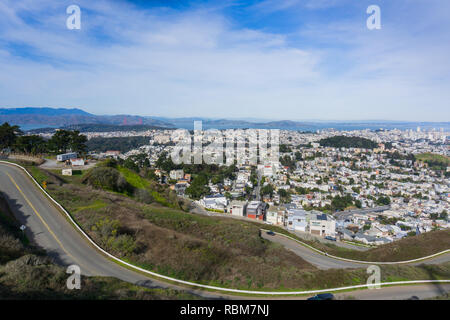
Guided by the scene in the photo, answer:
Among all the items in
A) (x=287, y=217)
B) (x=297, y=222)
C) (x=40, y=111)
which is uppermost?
(x=40, y=111)

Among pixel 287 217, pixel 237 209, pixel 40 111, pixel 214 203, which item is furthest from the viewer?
pixel 40 111

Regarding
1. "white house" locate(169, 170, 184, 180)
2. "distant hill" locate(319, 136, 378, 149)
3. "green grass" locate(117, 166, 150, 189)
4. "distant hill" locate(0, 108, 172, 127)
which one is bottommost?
"white house" locate(169, 170, 184, 180)

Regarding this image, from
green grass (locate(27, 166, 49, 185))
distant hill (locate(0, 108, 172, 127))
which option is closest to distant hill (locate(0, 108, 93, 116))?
distant hill (locate(0, 108, 172, 127))

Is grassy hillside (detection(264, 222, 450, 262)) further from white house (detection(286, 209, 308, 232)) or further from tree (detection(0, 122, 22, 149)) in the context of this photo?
tree (detection(0, 122, 22, 149))

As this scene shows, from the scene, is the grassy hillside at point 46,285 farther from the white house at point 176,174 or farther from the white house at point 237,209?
the white house at point 176,174

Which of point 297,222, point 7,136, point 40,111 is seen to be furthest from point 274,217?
point 40,111

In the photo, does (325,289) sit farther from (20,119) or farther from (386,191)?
(20,119)

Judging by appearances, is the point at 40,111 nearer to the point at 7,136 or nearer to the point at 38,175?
the point at 7,136

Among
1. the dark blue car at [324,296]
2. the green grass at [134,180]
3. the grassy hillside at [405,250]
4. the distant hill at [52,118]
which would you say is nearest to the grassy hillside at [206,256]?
the dark blue car at [324,296]

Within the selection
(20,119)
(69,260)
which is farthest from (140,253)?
(20,119)
